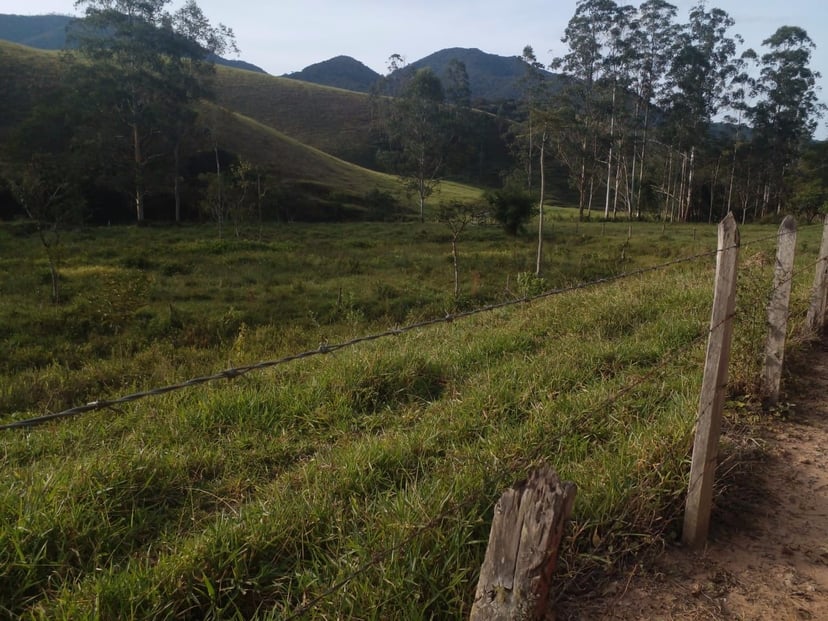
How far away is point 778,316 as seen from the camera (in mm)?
4516

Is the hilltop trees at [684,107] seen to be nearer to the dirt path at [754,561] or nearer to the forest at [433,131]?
the forest at [433,131]

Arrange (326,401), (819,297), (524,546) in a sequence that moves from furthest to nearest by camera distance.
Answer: (819,297) → (326,401) → (524,546)

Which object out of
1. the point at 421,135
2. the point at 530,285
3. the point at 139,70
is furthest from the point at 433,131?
the point at 530,285

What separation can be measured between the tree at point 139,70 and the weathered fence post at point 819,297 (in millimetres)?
36163

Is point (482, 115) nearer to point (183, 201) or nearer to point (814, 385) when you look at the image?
point (183, 201)

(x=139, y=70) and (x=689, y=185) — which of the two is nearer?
(x=139, y=70)

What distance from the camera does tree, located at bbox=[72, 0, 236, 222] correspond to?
36906mm

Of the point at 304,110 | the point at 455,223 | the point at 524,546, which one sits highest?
the point at 304,110

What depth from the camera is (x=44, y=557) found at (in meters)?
2.77

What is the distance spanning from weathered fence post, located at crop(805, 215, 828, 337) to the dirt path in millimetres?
2783

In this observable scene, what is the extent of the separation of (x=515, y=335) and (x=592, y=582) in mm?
4027

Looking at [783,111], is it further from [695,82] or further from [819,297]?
[819,297]

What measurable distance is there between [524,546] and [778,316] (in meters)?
3.76

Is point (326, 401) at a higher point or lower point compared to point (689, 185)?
lower
